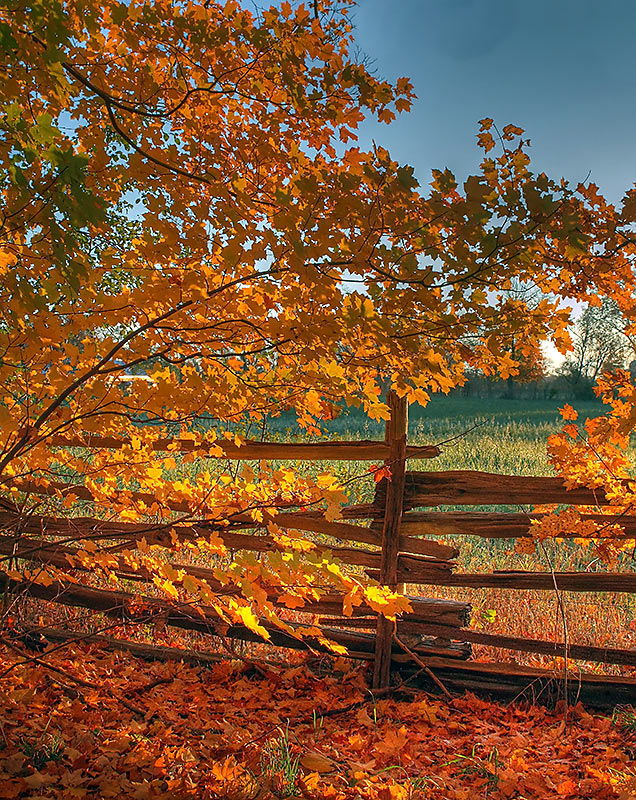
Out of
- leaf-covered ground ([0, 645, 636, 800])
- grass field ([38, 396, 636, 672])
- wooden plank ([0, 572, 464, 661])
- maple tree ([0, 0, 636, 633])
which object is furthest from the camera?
grass field ([38, 396, 636, 672])

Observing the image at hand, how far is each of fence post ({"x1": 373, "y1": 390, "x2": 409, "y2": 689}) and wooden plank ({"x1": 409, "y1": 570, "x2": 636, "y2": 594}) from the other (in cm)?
22

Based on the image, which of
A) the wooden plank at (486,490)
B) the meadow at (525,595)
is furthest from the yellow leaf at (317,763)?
the wooden plank at (486,490)

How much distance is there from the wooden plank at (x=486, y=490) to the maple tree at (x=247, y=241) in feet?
4.54

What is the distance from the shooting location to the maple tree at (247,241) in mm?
1558

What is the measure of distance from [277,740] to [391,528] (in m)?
1.44

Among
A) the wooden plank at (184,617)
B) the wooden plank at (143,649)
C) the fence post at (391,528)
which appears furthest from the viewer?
the wooden plank at (143,649)

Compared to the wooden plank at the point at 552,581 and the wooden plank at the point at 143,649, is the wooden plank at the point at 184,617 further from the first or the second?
the wooden plank at the point at 552,581

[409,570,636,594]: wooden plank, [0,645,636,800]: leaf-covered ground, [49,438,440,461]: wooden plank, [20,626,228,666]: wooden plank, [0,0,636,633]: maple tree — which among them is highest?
[0,0,636,633]: maple tree

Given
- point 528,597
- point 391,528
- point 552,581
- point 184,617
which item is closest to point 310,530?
point 391,528

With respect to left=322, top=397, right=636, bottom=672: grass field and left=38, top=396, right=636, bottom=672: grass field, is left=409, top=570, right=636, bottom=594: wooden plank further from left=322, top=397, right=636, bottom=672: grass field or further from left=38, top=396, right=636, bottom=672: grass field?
left=322, top=397, right=636, bottom=672: grass field

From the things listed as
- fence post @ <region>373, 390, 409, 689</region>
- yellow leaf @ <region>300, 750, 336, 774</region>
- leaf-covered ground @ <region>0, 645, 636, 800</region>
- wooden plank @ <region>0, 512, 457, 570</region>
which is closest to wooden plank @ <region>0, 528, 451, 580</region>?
wooden plank @ <region>0, 512, 457, 570</region>

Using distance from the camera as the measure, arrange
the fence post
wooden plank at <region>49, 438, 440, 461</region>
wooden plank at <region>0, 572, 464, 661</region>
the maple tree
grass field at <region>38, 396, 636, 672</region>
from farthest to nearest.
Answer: grass field at <region>38, 396, 636, 672</region> < wooden plank at <region>0, 572, 464, 661</region> < the fence post < wooden plank at <region>49, 438, 440, 461</region> < the maple tree

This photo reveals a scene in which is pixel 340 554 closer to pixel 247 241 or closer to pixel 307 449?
pixel 307 449

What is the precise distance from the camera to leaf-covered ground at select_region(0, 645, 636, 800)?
91.6 inches
